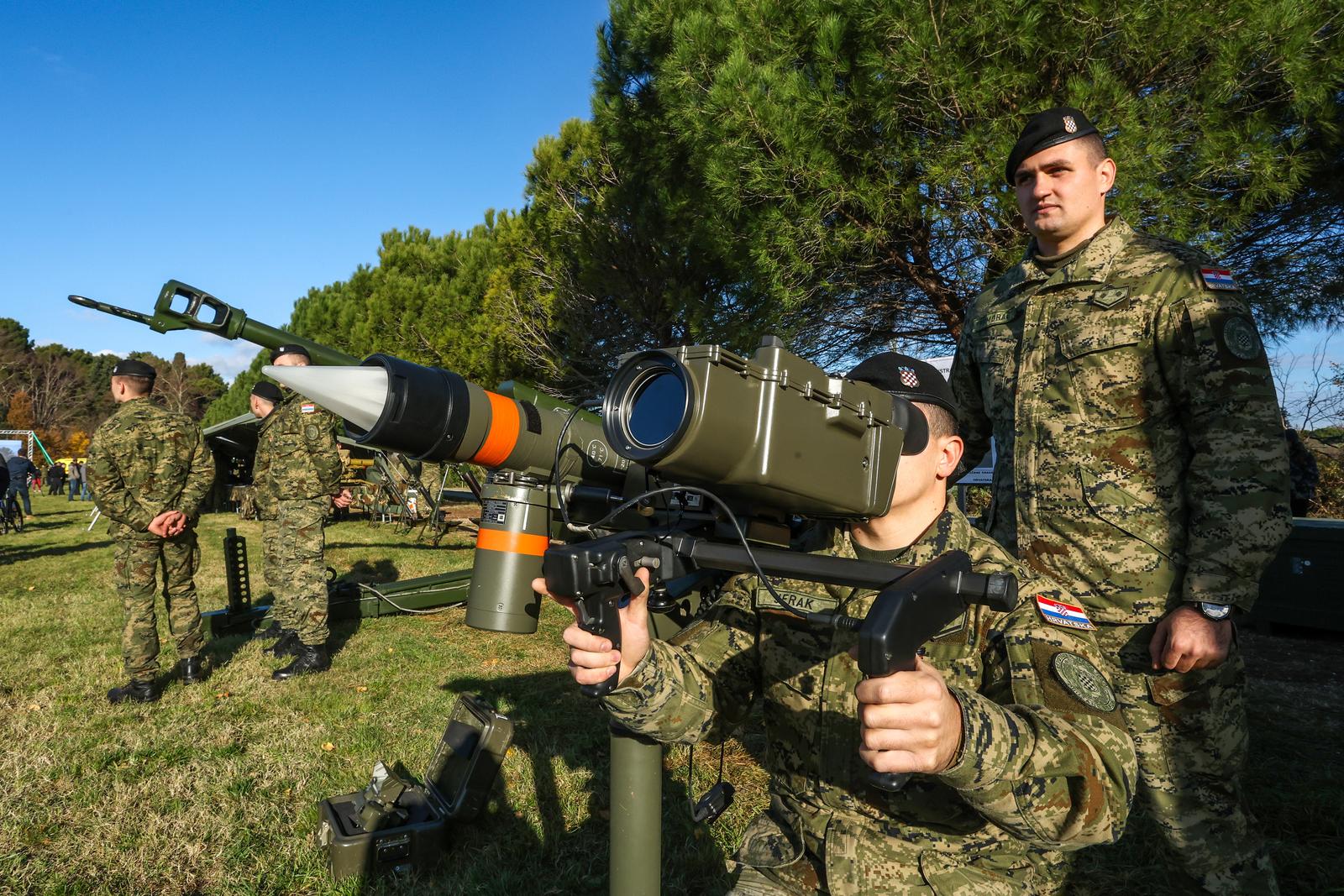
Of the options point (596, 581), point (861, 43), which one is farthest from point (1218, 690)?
point (861, 43)

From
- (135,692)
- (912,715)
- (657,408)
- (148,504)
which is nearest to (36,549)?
(148,504)

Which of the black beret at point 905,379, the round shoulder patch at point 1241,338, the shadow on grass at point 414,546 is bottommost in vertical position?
the shadow on grass at point 414,546

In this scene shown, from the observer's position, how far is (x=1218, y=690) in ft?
5.87

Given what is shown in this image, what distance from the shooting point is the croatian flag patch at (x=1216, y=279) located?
74.3 inches

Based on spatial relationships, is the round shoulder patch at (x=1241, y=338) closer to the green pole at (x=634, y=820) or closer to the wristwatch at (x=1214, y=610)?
the wristwatch at (x=1214, y=610)

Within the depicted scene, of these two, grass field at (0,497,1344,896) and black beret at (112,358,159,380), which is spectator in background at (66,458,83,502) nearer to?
grass field at (0,497,1344,896)

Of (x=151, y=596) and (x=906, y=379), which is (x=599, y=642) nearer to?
(x=906, y=379)

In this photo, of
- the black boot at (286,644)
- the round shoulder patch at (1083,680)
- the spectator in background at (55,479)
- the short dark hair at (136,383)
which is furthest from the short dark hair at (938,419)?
the spectator in background at (55,479)

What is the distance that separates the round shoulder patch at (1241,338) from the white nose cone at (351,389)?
198 cm

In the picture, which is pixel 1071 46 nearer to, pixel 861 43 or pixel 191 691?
pixel 861 43

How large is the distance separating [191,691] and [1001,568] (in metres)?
5.08

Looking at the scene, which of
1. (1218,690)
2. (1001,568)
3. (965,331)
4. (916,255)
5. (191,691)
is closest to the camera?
(1001,568)

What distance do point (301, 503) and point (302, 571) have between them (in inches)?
18.9

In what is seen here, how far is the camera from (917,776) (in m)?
1.46
